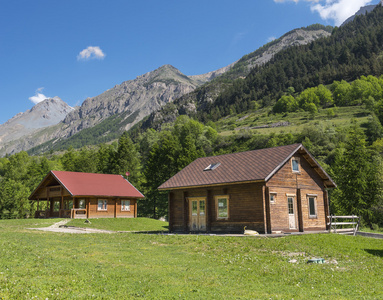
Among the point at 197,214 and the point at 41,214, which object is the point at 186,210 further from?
the point at 41,214

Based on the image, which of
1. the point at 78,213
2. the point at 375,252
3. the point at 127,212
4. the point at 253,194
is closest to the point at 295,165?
the point at 253,194

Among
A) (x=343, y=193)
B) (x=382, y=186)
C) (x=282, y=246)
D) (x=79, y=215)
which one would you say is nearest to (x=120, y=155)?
(x=79, y=215)

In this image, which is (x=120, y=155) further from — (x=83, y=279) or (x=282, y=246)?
(x=83, y=279)

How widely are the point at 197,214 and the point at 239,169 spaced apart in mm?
5311

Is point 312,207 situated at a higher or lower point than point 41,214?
higher

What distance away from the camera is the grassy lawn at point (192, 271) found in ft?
27.8

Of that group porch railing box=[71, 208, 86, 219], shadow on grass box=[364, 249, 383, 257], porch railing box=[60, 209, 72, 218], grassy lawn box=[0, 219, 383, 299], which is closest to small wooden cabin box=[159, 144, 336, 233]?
grassy lawn box=[0, 219, 383, 299]

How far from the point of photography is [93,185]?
43594mm

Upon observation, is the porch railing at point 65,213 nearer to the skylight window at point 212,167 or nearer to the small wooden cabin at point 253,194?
the small wooden cabin at point 253,194

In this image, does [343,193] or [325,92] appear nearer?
[343,193]

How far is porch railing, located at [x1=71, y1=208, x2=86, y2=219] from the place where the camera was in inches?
1598

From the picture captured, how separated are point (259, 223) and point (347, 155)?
3223 cm

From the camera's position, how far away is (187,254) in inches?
587

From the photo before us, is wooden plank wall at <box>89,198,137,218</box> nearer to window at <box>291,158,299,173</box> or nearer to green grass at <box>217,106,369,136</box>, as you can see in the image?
window at <box>291,158,299,173</box>
